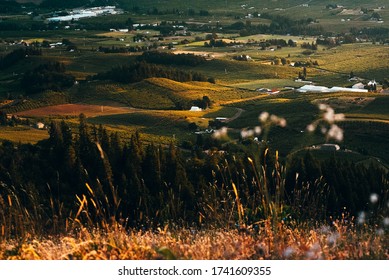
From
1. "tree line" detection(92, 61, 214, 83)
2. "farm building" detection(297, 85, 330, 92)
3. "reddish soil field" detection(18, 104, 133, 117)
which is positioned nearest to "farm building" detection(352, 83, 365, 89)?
"farm building" detection(297, 85, 330, 92)

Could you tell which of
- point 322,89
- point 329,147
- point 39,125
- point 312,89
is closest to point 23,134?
point 39,125

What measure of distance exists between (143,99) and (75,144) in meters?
84.8

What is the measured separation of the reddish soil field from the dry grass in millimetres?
133087

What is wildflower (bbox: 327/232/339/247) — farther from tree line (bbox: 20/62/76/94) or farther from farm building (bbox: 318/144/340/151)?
tree line (bbox: 20/62/76/94)

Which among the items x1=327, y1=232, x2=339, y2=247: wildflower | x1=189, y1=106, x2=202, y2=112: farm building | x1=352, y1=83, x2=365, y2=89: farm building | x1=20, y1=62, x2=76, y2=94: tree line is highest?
x1=327, y1=232, x2=339, y2=247: wildflower

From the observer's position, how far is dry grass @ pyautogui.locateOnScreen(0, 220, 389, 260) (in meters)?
9.00

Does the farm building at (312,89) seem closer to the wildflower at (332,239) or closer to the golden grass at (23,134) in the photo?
the golden grass at (23,134)

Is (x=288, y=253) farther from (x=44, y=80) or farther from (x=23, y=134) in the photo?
(x=44, y=80)

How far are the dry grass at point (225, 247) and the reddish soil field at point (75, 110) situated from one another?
133087mm

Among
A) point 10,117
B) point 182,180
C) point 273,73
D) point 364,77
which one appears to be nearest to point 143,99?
point 10,117

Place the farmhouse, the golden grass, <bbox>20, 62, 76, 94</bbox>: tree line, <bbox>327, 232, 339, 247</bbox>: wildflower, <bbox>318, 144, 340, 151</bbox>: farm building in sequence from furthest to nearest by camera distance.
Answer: <bbox>20, 62, 76, 94</bbox>: tree line
the farmhouse
the golden grass
<bbox>318, 144, 340, 151</bbox>: farm building
<bbox>327, 232, 339, 247</bbox>: wildflower

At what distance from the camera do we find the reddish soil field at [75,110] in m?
142

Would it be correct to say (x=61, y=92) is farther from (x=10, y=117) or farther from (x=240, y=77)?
(x=240, y=77)

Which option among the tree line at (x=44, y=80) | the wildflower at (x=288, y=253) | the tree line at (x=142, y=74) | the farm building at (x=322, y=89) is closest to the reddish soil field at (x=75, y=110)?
the tree line at (x=44, y=80)
